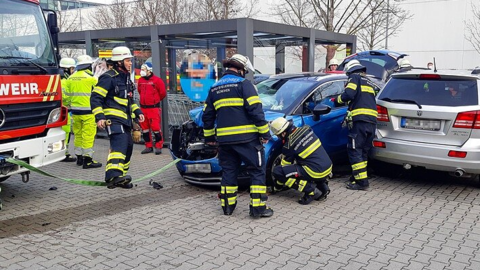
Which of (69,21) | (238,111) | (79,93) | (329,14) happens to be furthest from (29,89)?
(69,21)

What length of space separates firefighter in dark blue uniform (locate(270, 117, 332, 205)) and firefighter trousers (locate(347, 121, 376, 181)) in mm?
810

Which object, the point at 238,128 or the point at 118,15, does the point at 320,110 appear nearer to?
the point at 238,128

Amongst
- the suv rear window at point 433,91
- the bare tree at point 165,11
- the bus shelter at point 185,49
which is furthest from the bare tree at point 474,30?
the suv rear window at point 433,91

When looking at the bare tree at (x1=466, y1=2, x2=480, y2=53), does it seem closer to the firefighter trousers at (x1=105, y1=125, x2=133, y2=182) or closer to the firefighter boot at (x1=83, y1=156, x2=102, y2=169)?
the firefighter boot at (x1=83, y1=156, x2=102, y2=169)

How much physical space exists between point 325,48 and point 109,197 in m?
8.90

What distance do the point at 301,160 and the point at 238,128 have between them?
1.14 metres

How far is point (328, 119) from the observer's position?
21.9 feet

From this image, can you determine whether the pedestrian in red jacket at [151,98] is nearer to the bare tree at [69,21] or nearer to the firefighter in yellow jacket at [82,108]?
the firefighter in yellow jacket at [82,108]

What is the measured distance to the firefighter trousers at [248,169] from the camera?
4.94 metres

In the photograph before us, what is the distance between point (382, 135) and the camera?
21.0 feet

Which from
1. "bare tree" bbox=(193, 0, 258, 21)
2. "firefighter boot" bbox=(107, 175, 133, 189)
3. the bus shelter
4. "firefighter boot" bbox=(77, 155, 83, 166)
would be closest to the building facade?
"bare tree" bbox=(193, 0, 258, 21)

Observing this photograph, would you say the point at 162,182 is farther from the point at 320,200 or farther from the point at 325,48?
the point at 325,48

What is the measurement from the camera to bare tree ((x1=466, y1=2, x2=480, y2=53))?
80.5 feet

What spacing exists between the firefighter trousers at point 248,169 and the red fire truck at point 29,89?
2416 mm
